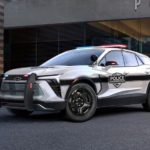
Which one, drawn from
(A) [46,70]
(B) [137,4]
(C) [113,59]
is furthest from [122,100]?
(B) [137,4]

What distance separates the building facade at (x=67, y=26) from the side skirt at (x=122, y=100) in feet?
43.9

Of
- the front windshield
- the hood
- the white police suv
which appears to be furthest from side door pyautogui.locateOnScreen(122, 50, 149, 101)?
the hood

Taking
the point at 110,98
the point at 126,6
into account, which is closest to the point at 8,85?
the point at 110,98

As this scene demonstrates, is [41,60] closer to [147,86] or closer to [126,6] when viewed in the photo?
[126,6]

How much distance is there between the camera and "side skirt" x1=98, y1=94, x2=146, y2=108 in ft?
32.3

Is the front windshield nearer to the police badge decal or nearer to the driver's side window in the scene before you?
the driver's side window

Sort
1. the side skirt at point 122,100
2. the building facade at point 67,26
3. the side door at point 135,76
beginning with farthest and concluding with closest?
the building facade at point 67,26 < the side door at point 135,76 < the side skirt at point 122,100

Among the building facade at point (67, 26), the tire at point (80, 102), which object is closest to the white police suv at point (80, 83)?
the tire at point (80, 102)

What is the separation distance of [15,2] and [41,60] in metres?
3.49

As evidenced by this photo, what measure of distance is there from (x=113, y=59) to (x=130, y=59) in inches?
24.5

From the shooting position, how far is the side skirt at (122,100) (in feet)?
32.3

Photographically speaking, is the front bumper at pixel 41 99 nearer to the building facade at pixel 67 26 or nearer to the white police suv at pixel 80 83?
the white police suv at pixel 80 83

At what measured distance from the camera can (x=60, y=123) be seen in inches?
354

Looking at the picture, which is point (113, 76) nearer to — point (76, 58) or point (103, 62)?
point (103, 62)
